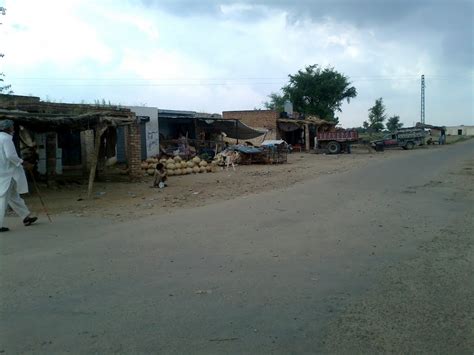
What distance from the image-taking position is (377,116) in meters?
75.8

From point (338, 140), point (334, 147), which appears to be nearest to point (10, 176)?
point (334, 147)

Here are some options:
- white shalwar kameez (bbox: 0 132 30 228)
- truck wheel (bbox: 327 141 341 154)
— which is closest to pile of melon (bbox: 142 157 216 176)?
white shalwar kameez (bbox: 0 132 30 228)

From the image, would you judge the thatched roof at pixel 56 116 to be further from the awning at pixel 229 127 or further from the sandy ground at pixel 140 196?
the awning at pixel 229 127

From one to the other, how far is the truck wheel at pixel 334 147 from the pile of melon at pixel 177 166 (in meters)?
18.8

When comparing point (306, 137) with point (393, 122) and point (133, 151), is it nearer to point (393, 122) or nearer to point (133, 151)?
point (133, 151)

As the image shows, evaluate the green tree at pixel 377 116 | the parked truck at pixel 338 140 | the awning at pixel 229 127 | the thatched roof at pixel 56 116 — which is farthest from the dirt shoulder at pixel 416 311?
the green tree at pixel 377 116

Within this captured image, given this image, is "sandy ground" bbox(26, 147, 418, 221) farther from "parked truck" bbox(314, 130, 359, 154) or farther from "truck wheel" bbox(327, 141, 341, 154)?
"parked truck" bbox(314, 130, 359, 154)

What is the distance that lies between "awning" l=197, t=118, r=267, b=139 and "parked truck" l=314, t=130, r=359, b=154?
32.4 feet

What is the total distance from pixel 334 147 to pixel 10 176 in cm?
3170

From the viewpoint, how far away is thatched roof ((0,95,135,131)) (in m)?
10.9

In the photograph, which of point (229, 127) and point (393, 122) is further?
point (393, 122)

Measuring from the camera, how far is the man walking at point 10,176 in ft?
24.6

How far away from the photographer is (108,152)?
54.1ft

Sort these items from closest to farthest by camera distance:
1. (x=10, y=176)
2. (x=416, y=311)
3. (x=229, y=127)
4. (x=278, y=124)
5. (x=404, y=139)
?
(x=416, y=311), (x=10, y=176), (x=229, y=127), (x=278, y=124), (x=404, y=139)
